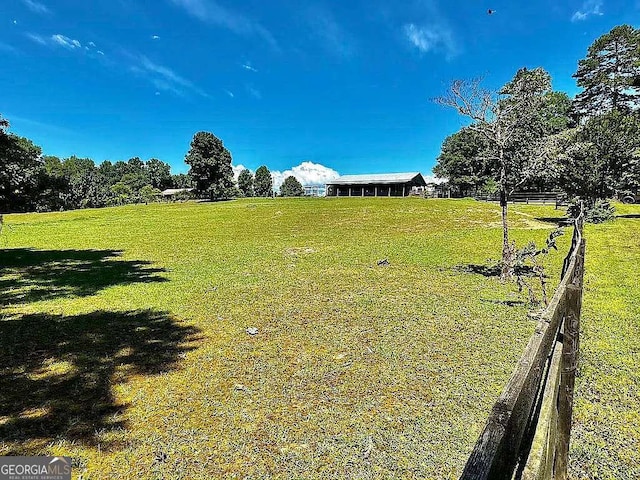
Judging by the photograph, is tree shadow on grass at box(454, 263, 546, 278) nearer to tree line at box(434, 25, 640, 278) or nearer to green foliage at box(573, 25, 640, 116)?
tree line at box(434, 25, 640, 278)

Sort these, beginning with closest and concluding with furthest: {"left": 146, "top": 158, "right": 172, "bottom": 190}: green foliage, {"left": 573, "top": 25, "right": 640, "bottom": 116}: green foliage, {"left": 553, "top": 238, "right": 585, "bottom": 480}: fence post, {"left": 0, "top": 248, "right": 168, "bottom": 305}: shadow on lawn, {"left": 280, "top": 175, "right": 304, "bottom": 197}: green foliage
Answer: {"left": 553, "top": 238, "right": 585, "bottom": 480}: fence post → {"left": 0, "top": 248, "right": 168, "bottom": 305}: shadow on lawn → {"left": 573, "top": 25, "right": 640, "bottom": 116}: green foliage → {"left": 280, "top": 175, "right": 304, "bottom": 197}: green foliage → {"left": 146, "top": 158, "right": 172, "bottom": 190}: green foliage

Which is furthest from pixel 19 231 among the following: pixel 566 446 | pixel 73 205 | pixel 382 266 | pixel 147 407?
pixel 73 205

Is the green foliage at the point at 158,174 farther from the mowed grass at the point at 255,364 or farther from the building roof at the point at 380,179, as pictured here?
the mowed grass at the point at 255,364

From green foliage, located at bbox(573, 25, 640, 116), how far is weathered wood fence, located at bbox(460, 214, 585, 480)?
45961 mm

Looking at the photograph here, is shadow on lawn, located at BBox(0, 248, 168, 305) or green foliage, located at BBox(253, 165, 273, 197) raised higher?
green foliage, located at BBox(253, 165, 273, 197)

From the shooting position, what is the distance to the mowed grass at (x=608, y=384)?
2914mm

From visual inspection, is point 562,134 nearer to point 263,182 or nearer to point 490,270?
point 490,270

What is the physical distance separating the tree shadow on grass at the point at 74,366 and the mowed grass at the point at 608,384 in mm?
4198

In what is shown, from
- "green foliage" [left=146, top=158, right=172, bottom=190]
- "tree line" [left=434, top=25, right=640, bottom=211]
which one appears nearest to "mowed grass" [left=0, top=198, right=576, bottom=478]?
"tree line" [left=434, top=25, right=640, bottom=211]

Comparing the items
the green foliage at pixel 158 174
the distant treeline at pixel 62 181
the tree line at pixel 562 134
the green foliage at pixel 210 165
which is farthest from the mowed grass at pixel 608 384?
the green foliage at pixel 158 174

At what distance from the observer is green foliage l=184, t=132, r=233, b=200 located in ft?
150

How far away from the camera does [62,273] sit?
9.80 metres

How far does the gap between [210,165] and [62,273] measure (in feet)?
127

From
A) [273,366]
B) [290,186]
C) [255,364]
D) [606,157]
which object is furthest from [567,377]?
[290,186]
